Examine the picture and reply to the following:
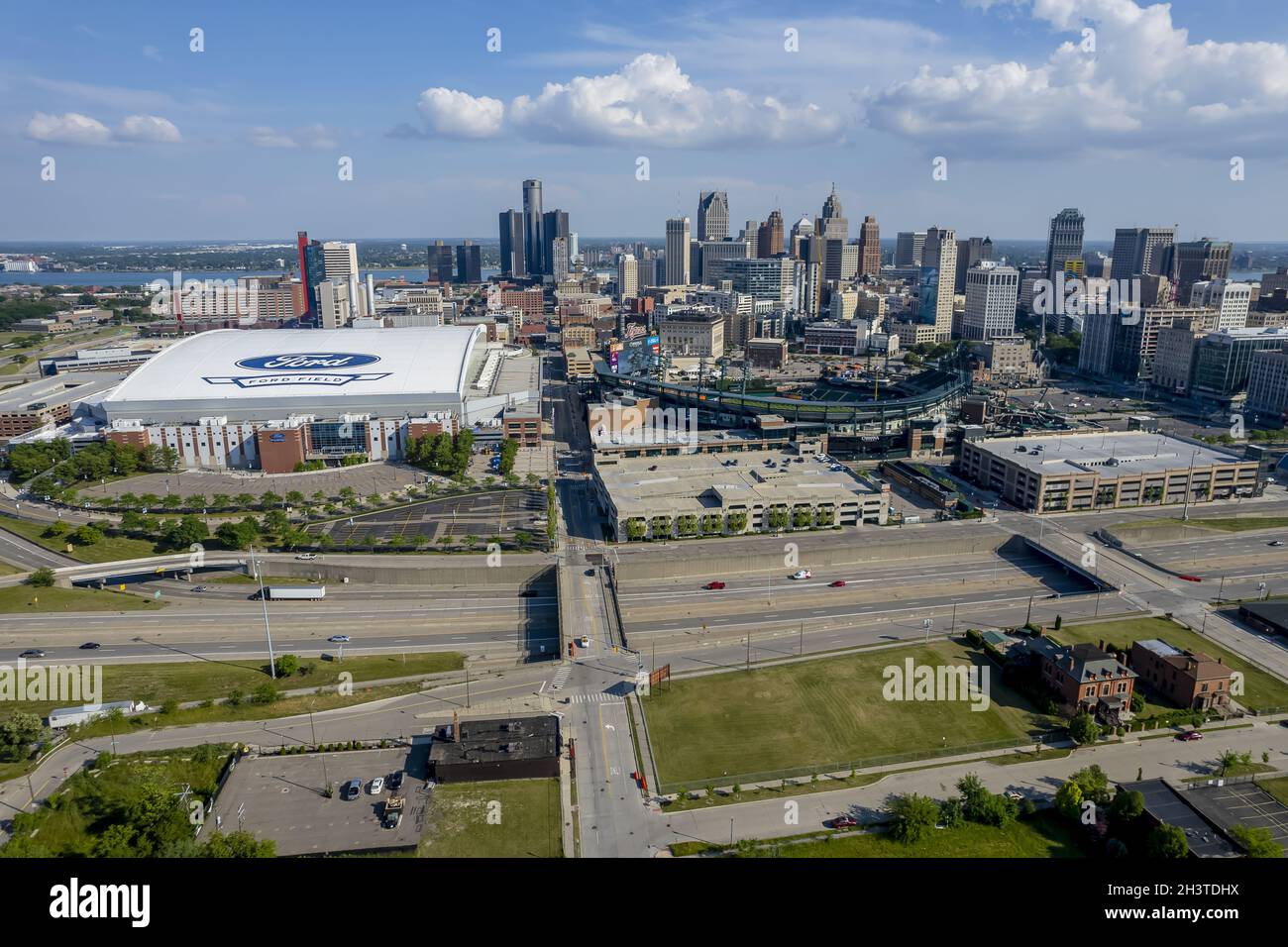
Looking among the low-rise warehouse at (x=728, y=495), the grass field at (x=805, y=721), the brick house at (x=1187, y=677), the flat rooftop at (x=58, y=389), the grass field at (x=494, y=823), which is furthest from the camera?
the flat rooftop at (x=58, y=389)

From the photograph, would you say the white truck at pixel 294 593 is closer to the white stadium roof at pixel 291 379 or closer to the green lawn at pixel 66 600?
the green lawn at pixel 66 600

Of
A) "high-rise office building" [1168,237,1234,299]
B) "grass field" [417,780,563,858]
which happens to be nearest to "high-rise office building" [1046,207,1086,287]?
"high-rise office building" [1168,237,1234,299]

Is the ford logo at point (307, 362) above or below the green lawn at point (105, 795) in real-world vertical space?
above

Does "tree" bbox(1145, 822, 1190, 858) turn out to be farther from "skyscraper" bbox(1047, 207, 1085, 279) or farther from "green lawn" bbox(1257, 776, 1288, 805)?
"skyscraper" bbox(1047, 207, 1085, 279)

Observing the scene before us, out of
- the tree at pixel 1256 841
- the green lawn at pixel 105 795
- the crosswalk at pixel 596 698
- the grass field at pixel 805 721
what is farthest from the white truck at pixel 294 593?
the tree at pixel 1256 841
